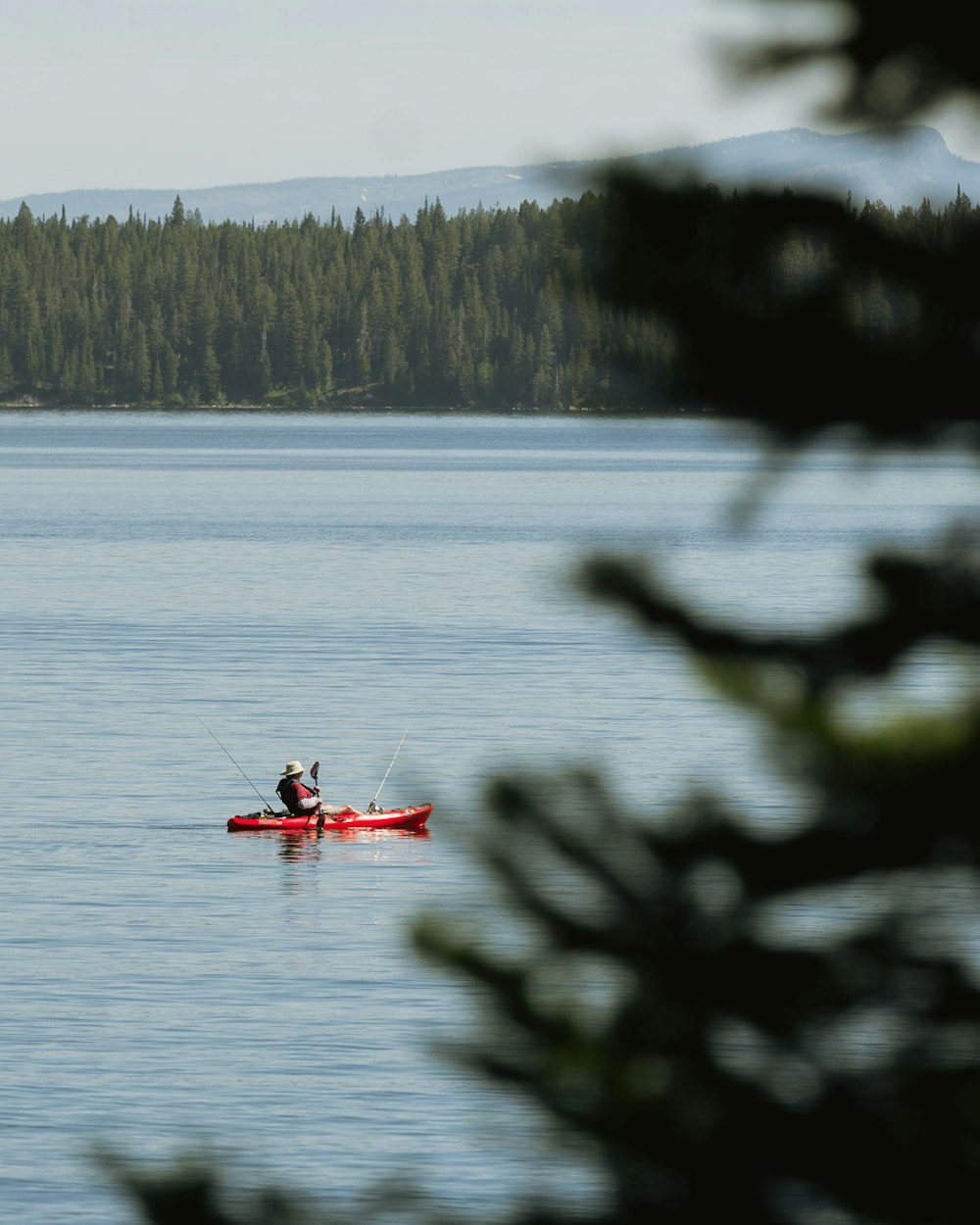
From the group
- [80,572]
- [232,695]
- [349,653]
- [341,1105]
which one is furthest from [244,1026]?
[80,572]

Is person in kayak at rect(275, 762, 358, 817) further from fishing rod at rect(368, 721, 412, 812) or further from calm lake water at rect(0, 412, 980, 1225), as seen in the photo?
calm lake water at rect(0, 412, 980, 1225)

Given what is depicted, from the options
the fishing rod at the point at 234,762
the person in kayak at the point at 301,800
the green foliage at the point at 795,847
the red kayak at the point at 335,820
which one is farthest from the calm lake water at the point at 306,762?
the person in kayak at the point at 301,800

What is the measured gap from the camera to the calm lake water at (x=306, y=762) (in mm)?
5648

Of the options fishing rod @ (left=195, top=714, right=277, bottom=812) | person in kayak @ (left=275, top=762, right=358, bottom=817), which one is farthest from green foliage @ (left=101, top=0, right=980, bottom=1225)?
fishing rod @ (left=195, top=714, right=277, bottom=812)

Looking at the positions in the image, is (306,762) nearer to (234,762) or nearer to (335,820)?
(234,762)

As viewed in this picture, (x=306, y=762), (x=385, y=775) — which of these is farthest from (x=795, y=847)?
(x=306, y=762)

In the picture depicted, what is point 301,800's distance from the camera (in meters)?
37.2

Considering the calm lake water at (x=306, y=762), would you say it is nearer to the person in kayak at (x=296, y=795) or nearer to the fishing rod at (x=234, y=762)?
the fishing rod at (x=234, y=762)

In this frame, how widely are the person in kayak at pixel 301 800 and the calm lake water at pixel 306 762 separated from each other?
0.80 metres

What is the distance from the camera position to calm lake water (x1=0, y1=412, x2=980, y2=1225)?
18.5 feet

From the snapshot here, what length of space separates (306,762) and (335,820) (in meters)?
7.87

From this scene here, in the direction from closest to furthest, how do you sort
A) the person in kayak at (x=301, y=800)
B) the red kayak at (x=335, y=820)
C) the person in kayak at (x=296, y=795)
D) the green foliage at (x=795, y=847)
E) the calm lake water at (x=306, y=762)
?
the green foliage at (x=795, y=847)
the calm lake water at (x=306, y=762)
the person in kayak at (x=296, y=795)
the person in kayak at (x=301, y=800)
the red kayak at (x=335, y=820)

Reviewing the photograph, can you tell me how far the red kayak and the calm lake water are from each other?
526mm

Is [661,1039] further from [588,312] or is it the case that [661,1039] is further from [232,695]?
[232,695]
